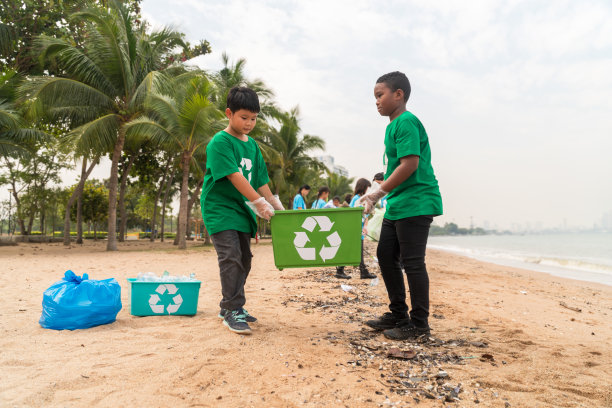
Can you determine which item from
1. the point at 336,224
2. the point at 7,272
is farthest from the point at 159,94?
the point at 336,224

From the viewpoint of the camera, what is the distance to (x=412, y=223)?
270 cm

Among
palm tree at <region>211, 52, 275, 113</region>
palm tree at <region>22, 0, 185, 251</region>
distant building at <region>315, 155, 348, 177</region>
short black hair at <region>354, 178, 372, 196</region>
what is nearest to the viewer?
short black hair at <region>354, 178, 372, 196</region>

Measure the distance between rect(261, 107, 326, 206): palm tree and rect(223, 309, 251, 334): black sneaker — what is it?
19.0 m

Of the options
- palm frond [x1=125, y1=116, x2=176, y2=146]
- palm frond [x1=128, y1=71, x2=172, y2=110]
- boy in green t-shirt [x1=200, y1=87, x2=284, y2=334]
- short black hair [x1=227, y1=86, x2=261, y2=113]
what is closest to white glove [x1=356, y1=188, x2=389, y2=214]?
boy in green t-shirt [x1=200, y1=87, x2=284, y2=334]

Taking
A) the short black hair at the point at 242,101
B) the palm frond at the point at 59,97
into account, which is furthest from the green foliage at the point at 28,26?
the short black hair at the point at 242,101

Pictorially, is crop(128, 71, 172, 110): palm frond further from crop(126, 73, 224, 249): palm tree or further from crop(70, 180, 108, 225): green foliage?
crop(70, 180, 108, 225): green foliage

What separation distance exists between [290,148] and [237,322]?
2149 cm

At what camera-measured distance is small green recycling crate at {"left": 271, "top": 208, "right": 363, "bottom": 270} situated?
2.72 metres

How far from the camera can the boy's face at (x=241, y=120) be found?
2955 mm

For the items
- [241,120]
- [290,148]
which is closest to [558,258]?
[290,148]

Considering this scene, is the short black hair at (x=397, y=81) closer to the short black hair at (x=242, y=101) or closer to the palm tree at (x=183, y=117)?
the short black hair at (x=242, y=101)

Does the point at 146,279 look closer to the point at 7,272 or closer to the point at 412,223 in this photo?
the point at 412,223

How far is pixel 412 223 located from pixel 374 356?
0.91 metres

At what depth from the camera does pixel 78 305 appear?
293cm
